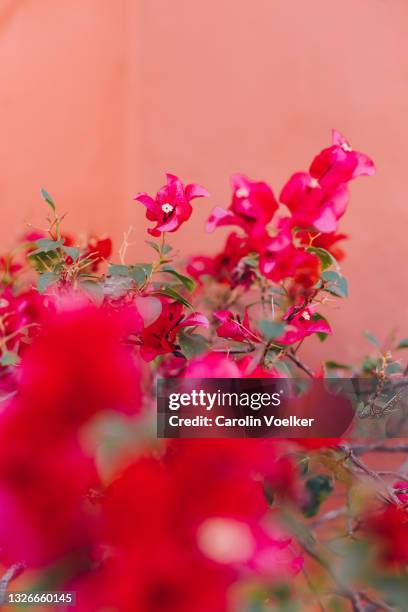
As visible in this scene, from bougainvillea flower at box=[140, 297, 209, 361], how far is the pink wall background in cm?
61

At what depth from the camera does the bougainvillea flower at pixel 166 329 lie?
2.19ft

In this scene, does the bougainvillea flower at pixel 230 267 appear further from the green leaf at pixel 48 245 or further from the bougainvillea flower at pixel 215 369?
the bougainvillea flower at pixel 215 369

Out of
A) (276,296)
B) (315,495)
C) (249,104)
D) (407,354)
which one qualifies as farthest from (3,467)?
(249,104)

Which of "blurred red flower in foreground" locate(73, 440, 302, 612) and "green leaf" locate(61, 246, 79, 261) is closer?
"blurred red flower in foreground" locate(73, 440, 302, 612)

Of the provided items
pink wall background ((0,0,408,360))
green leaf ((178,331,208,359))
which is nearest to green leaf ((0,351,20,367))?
green leaf ((178,331,208,359))

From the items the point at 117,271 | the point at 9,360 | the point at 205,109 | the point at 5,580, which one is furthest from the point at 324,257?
the point at 205,109

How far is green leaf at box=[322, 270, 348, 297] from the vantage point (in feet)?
2.29

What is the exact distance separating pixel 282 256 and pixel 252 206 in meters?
0.09

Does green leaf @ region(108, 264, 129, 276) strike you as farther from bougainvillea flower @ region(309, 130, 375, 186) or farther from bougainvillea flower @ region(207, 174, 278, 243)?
bougainvillea flower @ region(309, 130, 375, 186)

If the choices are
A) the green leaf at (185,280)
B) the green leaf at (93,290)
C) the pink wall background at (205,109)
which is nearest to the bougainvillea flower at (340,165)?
the green leaf at (185,280)

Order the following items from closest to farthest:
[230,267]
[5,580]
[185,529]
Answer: [185,529]
[5,580]
[230,267]

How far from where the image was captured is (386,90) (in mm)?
1259

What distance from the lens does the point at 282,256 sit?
0.75m

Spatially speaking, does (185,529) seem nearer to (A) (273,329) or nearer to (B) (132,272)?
(A) (273,329)
